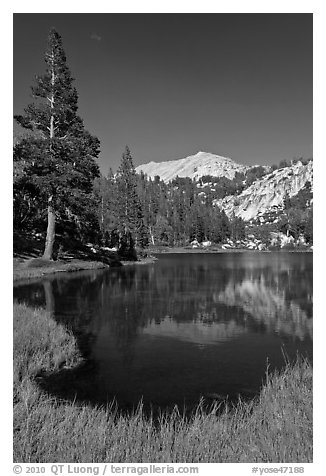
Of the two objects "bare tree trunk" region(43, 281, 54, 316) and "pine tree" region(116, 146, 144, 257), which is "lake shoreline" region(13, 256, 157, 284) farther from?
"pine tree" region(116, 146, 144, 257)

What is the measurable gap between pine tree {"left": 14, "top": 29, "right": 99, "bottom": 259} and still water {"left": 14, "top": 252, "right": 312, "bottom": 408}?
34.9 feet

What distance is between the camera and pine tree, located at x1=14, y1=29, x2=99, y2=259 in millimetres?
34469

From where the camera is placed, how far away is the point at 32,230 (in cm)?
4666

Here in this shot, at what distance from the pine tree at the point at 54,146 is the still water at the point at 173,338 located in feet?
34.9

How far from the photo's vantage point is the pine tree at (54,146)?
34.5 metres

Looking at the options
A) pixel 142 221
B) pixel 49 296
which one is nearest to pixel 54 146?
pixel 49 296

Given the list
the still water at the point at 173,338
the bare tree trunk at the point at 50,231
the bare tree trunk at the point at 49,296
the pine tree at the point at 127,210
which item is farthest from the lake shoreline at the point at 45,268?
the pine tree at the point at 127,210

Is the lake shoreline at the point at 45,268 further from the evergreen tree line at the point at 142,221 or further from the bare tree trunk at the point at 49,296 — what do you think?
the evergreen tree line at the point at 142,221

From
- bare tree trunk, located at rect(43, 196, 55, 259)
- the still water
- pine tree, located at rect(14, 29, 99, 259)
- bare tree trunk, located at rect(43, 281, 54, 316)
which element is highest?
pine tree, located at rect(14, 29, 99, 259)

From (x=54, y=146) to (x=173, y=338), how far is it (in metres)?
28.2

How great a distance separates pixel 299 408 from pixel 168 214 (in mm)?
Result: 186225

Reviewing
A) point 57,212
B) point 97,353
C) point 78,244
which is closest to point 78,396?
point 97,353

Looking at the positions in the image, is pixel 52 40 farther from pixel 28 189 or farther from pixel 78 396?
pixel 78 396

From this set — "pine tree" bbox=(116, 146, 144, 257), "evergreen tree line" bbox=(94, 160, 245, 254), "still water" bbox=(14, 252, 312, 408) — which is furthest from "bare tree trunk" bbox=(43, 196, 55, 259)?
"pine tree" bbox=(116, 146, 144, 257)
